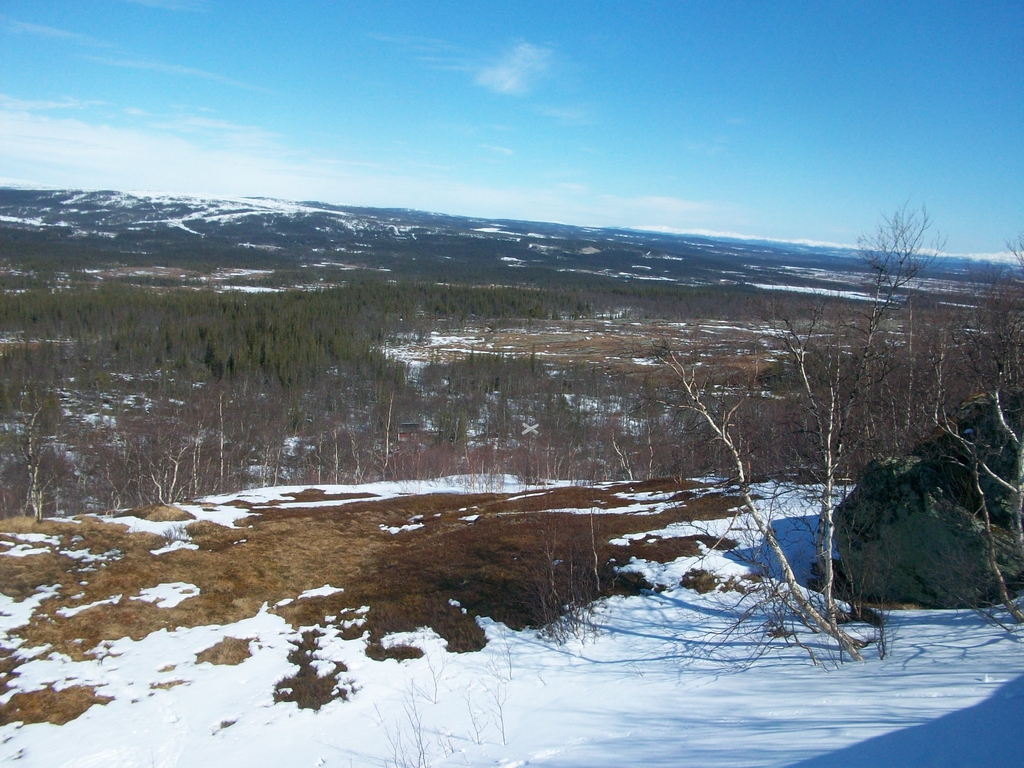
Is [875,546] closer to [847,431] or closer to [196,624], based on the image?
[847,431]

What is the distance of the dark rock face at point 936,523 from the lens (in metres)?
10.3

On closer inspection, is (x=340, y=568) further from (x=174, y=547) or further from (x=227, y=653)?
(x=174, y=547)

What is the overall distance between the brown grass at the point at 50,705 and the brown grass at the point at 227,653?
178cm

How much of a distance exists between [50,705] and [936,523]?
16145 mm

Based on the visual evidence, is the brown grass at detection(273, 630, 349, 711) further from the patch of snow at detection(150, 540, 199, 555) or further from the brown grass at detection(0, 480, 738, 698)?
the patch of snow at detection(150, 540, 199, 555)

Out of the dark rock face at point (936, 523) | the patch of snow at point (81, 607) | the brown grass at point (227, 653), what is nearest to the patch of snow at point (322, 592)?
the brown grass at point (227, 653)

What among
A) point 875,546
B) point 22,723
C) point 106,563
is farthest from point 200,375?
point 875,546

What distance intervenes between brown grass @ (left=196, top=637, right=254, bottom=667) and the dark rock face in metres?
12.0

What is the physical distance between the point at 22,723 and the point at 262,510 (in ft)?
50.2

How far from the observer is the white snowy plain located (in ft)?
22.7

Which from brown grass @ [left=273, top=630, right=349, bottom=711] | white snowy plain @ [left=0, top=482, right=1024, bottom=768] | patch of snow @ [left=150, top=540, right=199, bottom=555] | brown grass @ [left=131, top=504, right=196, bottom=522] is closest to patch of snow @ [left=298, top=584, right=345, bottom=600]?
white snowy plain @ [left=0, top=482, right=1024, bottom=768]

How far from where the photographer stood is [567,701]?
33.1 feet

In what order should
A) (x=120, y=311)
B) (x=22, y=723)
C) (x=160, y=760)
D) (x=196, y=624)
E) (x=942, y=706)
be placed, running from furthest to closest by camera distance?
(x=120, y=311) < (x=196, y=624) < (x=22, y=723) < (x=160, y=760) < (x=942, y=706)

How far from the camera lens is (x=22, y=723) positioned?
9.73 m
